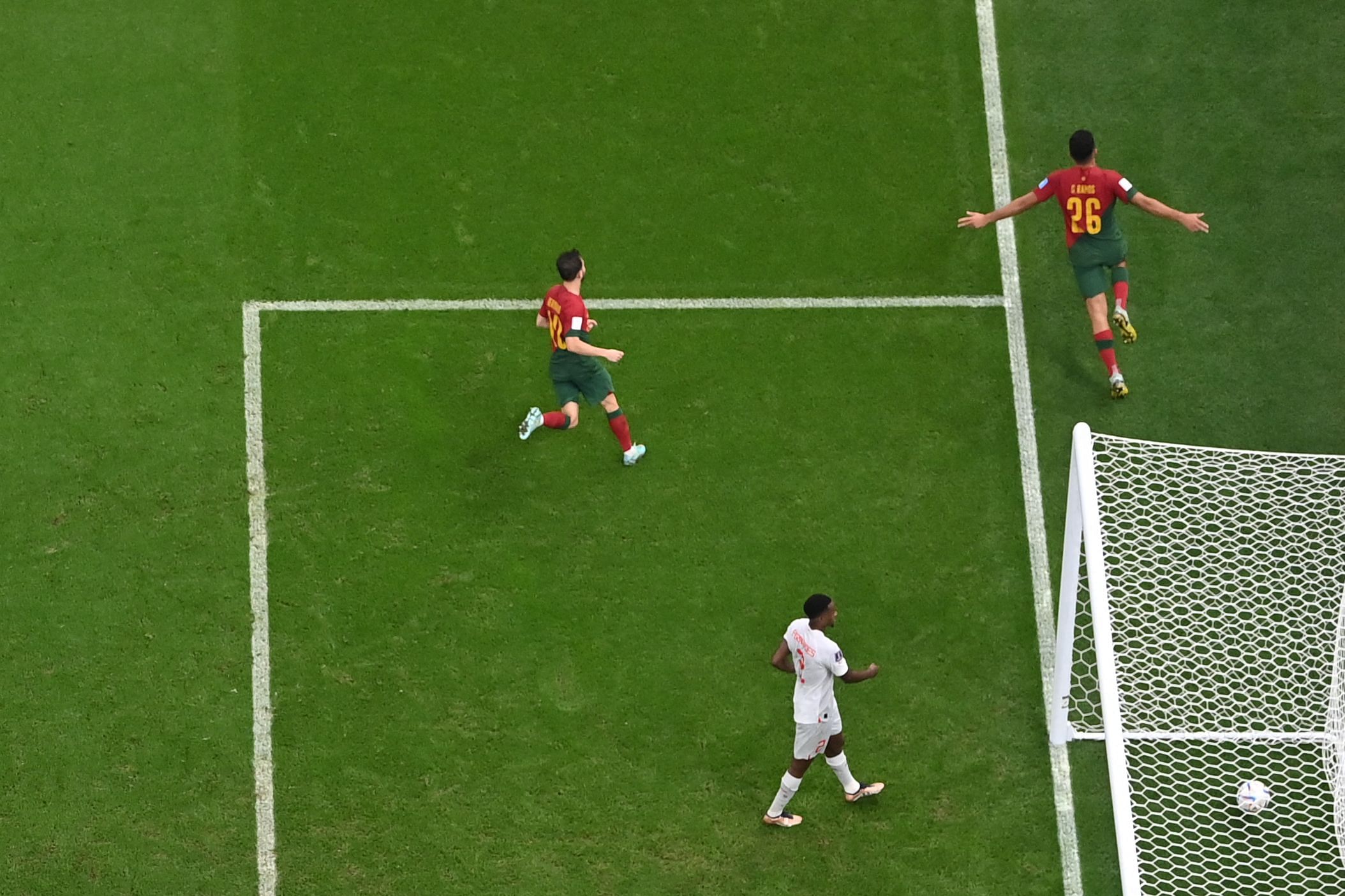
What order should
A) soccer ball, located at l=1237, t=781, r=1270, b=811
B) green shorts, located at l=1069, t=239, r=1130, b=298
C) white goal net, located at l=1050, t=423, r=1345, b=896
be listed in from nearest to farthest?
1. white goal net, located at l=1050, t=423, r=1345, b=896
2. soccer ball, located at l=1237, t=781, r=1270, b=811
3. green shorts, located at l=1069, t=239, r=1130, b=298

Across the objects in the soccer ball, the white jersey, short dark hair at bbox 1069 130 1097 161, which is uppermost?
short dark hair at bbox 1069 130 1097 161

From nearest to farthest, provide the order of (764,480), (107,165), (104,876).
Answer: (104,876) < (764,480) < (107,165)

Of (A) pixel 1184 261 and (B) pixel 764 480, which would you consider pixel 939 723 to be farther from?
(A) pixel 1184 261

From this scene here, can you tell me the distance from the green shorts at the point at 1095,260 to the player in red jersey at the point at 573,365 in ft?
10.6

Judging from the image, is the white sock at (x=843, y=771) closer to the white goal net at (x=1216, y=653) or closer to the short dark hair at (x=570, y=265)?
the white goal net at (x=1216, y=653)

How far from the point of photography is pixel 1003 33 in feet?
49.7

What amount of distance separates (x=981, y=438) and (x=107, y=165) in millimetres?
6776

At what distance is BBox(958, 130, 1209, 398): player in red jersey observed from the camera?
12.9 m

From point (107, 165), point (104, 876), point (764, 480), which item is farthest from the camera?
point (107, 165)

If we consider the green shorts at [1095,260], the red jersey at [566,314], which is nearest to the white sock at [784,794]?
the red jersey at [566,314]

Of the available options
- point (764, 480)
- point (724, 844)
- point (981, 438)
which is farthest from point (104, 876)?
point (981, 438)

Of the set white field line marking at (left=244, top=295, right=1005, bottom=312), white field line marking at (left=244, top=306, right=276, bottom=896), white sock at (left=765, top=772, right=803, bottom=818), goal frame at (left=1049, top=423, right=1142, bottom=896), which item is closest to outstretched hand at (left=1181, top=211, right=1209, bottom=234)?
white field line marking at (left=244, top=295, right=1005, bottom=312)

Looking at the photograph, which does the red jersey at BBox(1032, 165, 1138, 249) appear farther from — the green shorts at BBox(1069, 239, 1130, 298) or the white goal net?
the white goal net

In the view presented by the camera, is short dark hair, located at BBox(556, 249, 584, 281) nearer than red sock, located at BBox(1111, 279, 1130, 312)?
Yes
